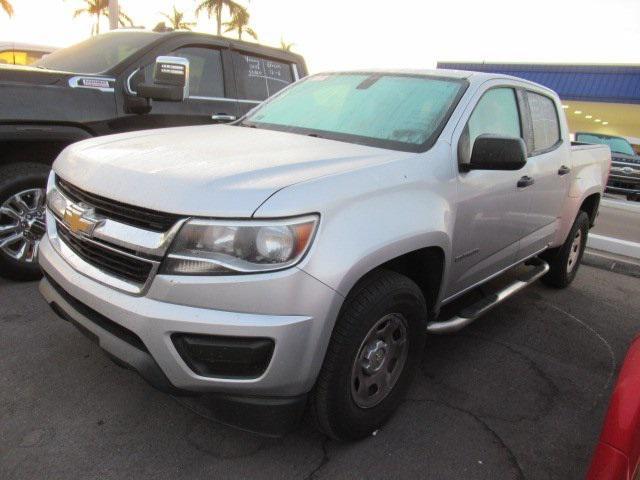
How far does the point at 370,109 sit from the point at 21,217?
98.8 inches

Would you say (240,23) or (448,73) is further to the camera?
(240,23)

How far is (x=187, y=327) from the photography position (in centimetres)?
189

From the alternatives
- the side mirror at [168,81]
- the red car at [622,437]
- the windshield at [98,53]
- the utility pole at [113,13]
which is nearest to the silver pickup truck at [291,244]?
the side mirror at [168,81]

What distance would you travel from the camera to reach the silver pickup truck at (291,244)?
75.0 inches

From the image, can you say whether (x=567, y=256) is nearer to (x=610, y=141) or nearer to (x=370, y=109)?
(x=370, y=109)

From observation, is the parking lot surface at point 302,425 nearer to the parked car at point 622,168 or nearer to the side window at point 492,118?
A: the side window at point 492,118

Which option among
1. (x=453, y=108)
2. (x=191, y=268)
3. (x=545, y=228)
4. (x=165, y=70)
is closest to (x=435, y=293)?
(x=453, y=108)

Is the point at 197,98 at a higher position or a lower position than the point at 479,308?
higher

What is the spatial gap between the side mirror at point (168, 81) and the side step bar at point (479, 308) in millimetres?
2384

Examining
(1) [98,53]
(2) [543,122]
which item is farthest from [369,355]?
(1) [98,53]

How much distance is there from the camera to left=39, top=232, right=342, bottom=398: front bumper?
6.16ft

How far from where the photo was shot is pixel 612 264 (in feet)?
19.9

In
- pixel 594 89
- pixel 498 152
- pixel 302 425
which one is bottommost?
pixel 302 425

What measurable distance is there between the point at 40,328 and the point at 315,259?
Result: 2.24 m
